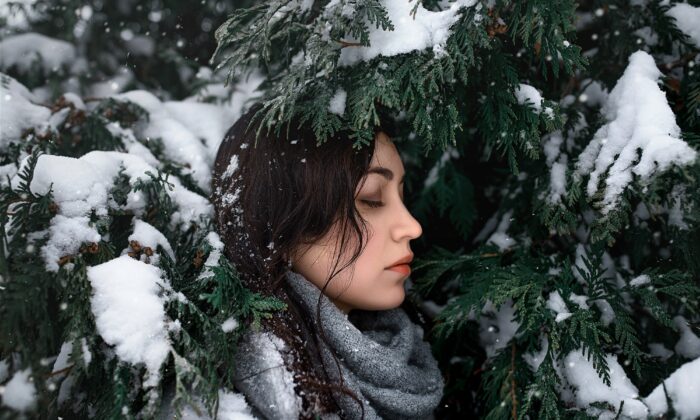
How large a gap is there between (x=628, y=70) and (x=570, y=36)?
0.71 feet

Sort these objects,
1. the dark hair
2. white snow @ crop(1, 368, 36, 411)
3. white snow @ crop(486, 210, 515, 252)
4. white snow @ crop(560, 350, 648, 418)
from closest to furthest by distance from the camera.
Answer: white snow @ crop(1, 368, 36, 411) < white snow @ crop(560, 350, 648, 418) < the dark hair < white snow @ crop(486, 210, 515, 252)

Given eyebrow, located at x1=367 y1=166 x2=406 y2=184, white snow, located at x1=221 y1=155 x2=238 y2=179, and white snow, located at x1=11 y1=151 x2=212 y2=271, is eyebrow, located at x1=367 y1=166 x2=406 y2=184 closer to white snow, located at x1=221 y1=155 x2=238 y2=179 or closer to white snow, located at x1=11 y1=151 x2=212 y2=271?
white snow, located at x1=221 y1=155 x2=238 y2=179

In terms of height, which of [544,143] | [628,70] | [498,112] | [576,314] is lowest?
[576,314]

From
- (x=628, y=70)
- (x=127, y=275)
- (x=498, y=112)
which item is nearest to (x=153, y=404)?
Answer: (x=127, y=275)

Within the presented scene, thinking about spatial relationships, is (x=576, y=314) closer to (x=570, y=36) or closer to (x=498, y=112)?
(x=498, y=112)

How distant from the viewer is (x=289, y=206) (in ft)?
5.44

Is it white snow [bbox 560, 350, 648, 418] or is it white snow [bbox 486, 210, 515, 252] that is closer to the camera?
white snow [bbox 560, 350, 648, 418]

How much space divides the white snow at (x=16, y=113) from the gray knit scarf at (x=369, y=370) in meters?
1.09

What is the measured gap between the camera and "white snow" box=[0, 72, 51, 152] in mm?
1755

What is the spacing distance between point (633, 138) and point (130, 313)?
143 centimetres

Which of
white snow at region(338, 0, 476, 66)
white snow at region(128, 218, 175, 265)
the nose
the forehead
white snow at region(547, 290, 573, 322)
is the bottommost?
white snow at region(547, 290, 573, 322)

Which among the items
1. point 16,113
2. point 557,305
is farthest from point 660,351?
point 16,113

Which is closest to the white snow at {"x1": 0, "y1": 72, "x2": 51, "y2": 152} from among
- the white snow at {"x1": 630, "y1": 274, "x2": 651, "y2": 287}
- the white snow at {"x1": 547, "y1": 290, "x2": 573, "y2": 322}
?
the white snow at {"x1": 547, "y1": 290, "x2": 573, "y2": 322}

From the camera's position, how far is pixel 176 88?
2697mm
